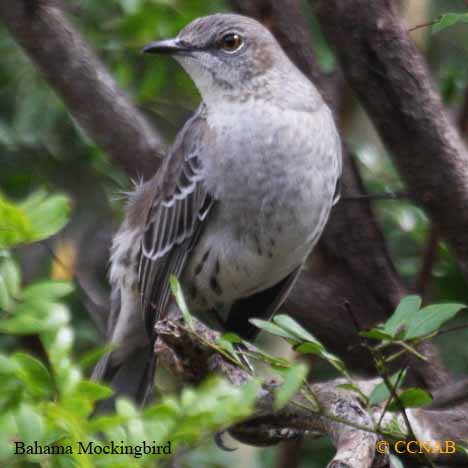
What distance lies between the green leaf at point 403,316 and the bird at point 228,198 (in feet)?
5.58

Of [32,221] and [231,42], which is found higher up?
[32,221]

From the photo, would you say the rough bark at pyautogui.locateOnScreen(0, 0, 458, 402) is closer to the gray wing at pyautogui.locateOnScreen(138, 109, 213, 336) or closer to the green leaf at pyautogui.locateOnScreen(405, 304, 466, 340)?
the gray wing at pyautogui.locateOnScreen(138, 109, 213, 336)

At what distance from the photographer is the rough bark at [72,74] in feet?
17.6

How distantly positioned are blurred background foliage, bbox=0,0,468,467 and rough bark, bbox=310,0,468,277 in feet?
1.58

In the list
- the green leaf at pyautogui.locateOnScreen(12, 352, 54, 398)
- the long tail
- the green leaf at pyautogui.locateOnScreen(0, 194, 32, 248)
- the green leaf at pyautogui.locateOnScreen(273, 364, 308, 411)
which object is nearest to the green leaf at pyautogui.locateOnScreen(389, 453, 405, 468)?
the green leaf at pyautogui.locateOnScreen(273, 364, 308, 411)

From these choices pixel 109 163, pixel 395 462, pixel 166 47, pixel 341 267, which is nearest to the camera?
pixel 395 462

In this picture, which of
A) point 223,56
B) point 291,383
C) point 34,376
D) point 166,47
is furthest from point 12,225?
point 223,56

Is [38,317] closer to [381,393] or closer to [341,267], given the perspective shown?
[381,393]

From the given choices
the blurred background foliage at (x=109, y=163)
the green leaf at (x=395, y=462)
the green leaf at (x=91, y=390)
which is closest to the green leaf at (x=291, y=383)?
the green leaf at (x=91, y=390)

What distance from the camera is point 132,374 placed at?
5648 millimetres

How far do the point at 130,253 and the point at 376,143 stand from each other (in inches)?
80.0

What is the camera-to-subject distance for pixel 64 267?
17.8ft

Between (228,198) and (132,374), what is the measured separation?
4.13 feet

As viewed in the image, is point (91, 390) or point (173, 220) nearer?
point (91, 390)
